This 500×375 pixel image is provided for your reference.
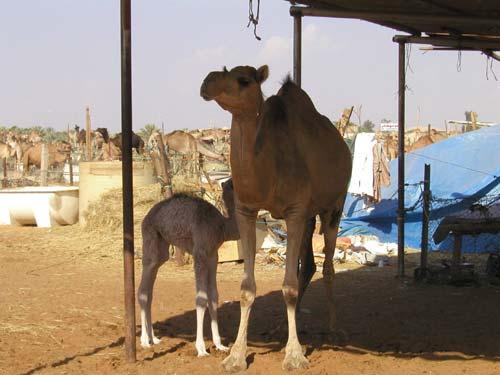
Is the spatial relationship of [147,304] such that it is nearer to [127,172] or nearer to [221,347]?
[221,347]

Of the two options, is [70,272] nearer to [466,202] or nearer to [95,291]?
[95,291]

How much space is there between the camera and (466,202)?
44.3 feet

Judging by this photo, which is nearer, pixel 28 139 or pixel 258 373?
pixel 258 373

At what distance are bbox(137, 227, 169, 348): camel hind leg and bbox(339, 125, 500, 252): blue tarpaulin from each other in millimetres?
7346

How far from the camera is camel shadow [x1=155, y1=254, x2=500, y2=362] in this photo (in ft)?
21.7

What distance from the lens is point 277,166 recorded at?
5859mm

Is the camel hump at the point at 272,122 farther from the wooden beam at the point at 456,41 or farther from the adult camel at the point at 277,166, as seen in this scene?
the wooden beam at the point at 456,41

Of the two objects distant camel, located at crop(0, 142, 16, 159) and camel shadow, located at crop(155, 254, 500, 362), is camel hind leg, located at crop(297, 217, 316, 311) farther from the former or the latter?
distant camel, located at crop(0, 142, 16, 159)

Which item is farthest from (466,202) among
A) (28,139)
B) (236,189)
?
(28,139)

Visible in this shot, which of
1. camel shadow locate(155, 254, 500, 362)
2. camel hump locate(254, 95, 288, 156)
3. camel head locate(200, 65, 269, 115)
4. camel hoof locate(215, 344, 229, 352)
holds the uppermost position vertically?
camel head locate(200, 65, 269, 115)

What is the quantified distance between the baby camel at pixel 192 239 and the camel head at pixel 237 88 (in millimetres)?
1304

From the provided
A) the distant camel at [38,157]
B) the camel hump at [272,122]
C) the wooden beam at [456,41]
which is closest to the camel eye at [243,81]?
the camel hump at [272,122]

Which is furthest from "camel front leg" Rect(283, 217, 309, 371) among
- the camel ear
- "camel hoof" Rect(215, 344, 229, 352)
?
the camel ear

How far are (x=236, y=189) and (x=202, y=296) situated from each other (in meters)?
1.17
